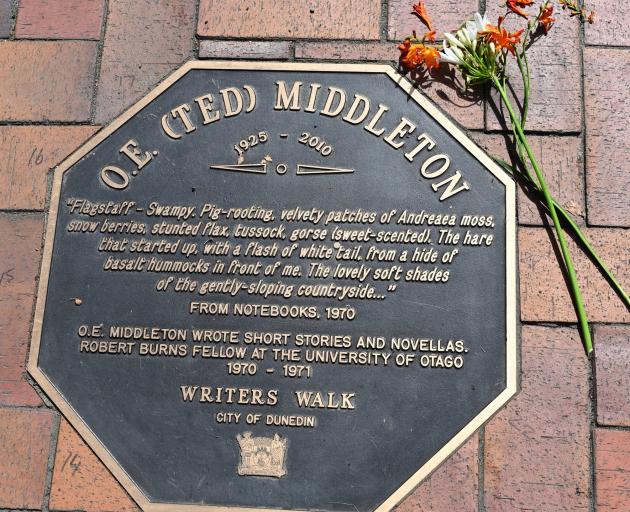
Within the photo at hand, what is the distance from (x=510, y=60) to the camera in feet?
→ 10.3

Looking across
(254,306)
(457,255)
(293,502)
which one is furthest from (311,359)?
(457,255)

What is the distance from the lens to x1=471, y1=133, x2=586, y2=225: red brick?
2.94 m

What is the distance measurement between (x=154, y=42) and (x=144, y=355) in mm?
1396

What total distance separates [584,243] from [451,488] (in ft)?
3.52

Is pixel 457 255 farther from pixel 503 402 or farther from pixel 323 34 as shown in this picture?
pixel 323 34

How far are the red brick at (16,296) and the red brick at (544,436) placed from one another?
1769mm

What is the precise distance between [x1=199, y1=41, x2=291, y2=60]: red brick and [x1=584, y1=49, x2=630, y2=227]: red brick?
1.30m

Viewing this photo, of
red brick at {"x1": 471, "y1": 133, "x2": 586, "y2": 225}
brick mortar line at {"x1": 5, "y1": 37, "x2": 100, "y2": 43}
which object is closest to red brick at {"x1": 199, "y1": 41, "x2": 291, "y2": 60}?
brick mortar line at {"x1": 5, "y1": 37, "x2": 100, "y2": 43}

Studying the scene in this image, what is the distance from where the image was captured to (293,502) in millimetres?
2654

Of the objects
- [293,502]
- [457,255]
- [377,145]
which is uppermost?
[377,145]

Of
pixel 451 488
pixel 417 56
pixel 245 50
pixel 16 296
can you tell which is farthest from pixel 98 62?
pixel 451 488

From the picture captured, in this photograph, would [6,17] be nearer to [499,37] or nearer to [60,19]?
[60,19]

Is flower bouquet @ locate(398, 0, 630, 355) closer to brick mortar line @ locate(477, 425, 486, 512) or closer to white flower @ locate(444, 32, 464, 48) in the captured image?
white flower @ locate(444, 32, 464, 48)

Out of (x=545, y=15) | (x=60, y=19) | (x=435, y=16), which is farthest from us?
(x=60, y=19)
